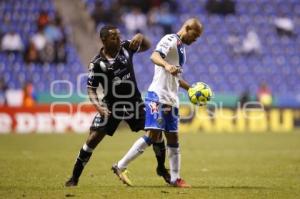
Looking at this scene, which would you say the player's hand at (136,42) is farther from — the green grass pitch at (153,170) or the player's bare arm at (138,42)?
the green grass pitch at (153,170)

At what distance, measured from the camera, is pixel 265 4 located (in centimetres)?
3359

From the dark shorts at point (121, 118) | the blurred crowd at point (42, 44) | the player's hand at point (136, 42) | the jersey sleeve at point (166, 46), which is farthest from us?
the blurred crowd at point (42, 44)

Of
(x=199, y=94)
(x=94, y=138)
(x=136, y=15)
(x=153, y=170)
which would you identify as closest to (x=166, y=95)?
(x=199, y=94)

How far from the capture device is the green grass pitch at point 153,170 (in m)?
9.45

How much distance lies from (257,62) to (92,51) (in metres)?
7.56

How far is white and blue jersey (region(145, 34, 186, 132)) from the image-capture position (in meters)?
9.96

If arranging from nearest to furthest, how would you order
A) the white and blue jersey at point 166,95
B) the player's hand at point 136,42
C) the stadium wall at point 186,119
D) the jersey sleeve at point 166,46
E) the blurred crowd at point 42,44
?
the jersey sleeve at point 166,46, the white and blue jersey at point 166,95, the player's hand at point 136,42, the stadium wall at point 186,119, the blurred crowd at point 42,44

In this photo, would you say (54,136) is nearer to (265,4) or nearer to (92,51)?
(92,51)

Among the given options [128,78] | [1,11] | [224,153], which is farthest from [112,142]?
[1,11]

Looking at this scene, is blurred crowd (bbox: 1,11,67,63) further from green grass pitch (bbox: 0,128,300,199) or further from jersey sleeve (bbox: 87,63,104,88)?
jersey sleeve (bbox: 87,63,104,88)

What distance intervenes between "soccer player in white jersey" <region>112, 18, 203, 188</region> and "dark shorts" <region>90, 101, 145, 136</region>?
13.4 inches

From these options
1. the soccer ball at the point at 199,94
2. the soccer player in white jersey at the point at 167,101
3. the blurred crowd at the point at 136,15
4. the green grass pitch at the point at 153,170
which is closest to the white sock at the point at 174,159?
the soccer player in white jersey at the point at 167,101

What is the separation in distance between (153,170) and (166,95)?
3.39 metres

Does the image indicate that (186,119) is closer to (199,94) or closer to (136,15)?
Answer: (136,15)
